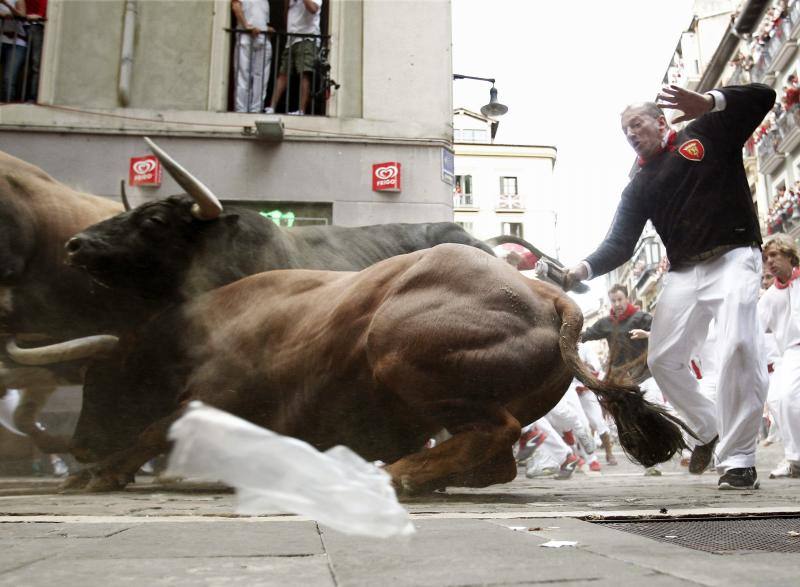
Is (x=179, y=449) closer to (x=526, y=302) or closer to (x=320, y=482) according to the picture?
(x=320, y=482)

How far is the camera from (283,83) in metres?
7.13

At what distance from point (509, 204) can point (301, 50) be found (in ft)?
75.9

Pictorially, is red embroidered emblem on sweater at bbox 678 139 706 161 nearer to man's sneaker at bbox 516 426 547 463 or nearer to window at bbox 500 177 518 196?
man's sneaker at bbox 516 426 547 463

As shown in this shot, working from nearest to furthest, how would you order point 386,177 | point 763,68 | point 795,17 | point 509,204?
1. point 386,177
2. point 795,17
3. point 763,68
4. point 509,204

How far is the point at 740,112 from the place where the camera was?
3.49 meters

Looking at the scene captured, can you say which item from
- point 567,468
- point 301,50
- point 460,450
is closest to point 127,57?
point 301,50

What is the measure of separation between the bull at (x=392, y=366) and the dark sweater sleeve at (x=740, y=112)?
1.27 metres

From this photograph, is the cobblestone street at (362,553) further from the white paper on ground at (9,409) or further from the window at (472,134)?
the window at (472,134)

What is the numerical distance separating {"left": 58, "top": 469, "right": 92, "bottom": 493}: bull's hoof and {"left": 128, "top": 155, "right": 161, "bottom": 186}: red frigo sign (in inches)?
109

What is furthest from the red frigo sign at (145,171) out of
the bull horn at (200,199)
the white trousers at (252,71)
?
the bull horn at (200,199)

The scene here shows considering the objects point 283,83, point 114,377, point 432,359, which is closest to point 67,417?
point 114,377

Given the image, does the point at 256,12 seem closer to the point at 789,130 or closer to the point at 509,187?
the point at 509,187

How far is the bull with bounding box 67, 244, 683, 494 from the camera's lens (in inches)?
103

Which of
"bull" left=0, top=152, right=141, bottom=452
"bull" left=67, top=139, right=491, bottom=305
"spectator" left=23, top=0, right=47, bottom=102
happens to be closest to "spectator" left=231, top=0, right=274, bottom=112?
"spectator" left=23, top=0, right=47, bottom=102
